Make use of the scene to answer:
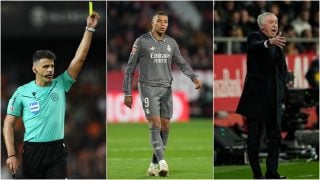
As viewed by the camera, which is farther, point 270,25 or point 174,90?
point 174,90

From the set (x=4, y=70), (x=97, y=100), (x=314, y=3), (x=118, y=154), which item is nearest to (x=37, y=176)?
(x=118, y=154)

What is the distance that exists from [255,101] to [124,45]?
16.8 meters

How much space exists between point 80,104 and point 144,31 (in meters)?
4.23

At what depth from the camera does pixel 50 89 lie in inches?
289

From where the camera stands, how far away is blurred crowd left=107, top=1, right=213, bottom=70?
25.9m

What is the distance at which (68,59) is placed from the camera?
77.4 feet

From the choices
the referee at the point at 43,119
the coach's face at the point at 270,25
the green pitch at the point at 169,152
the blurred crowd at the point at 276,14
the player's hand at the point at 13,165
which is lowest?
the green pitch at the point at 169,152

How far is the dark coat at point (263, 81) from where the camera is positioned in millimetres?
9203

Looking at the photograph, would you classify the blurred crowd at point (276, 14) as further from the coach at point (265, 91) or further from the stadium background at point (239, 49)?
the coach at point (265, 91)

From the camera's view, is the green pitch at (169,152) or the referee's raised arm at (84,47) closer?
the referee's raised arm at (84,47)

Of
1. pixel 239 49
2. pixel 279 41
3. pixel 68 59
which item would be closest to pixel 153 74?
pixel 279 41

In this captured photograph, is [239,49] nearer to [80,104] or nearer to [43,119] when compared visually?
[80,104]

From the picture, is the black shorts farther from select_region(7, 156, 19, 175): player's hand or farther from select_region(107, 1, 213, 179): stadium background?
select_region(107, 1, 213, 179): stadium background

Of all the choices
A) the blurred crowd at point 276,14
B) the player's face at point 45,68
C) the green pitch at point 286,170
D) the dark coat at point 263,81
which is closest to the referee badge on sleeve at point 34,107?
the player's face at point 45,68
